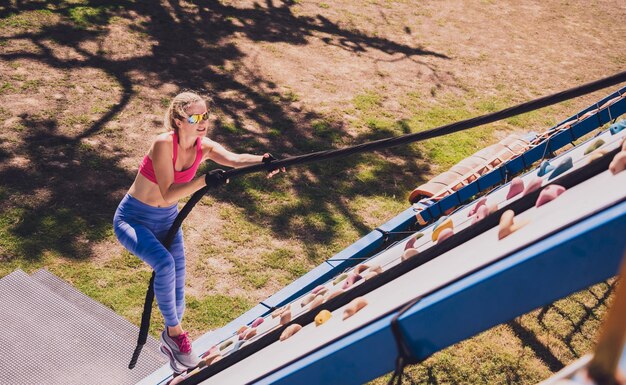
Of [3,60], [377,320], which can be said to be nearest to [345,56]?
[3,60]

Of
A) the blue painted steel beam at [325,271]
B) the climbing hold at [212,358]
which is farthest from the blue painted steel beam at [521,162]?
the climbing hold at [212,358]

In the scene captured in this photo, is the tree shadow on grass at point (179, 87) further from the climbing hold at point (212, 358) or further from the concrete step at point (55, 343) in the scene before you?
the climbing hold at point (212, 358)

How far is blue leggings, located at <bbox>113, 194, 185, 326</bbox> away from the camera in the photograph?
368 cm

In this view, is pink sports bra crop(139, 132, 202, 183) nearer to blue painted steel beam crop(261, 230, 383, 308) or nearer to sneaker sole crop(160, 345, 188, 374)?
sneaker sole crop(160, 345, 188, 374)

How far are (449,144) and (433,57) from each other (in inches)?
132

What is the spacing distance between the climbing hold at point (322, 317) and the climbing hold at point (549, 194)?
0.84 metres

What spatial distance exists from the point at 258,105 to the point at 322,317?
6.35 metres

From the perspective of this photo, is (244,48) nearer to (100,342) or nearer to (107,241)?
(107,241)

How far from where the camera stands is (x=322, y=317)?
7.18ft

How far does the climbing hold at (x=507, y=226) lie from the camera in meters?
1.63

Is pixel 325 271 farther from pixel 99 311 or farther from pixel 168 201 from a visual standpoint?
pixel 99 311

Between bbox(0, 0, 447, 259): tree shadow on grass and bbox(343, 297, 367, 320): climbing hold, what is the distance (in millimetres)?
3885

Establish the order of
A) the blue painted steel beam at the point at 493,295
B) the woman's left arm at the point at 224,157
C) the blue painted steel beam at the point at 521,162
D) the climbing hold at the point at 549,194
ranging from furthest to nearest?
the blue painted steel beam at the point at 521,162, the woman's left arm at the point at 224,157, the climbing hold at the point at 549,194, the blue painted steel beam at the point at 493,295

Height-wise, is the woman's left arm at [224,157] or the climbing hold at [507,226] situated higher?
the climbing hold at [507,226]
